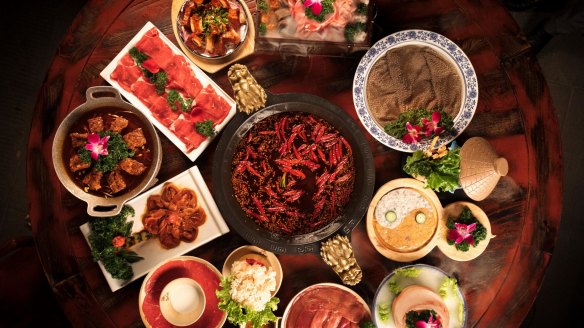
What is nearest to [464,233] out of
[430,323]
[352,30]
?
[430,323]

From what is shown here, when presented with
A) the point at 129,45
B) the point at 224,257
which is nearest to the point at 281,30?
the point at 129,45

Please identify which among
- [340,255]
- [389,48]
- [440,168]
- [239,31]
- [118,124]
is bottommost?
[340,255]

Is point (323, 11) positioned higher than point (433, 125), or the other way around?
point (323, 11)

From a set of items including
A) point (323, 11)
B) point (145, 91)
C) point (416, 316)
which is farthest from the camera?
point (145, 91)

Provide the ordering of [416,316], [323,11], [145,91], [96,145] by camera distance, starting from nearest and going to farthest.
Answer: [96,145] < [416,316] < [323,11] < [145,91]

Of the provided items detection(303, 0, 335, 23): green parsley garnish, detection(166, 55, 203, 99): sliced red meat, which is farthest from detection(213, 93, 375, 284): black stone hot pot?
detection(303, 0, 335, 23): green parsley garnish

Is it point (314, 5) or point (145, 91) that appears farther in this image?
point (145, 91)

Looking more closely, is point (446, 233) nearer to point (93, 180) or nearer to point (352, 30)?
point (352, 30)

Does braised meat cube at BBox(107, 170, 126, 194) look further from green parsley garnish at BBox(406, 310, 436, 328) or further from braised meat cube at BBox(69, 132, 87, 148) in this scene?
green parsley garnish at BBox(406, 310, 436, 328)

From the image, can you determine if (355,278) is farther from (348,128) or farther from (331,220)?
(348,128)
